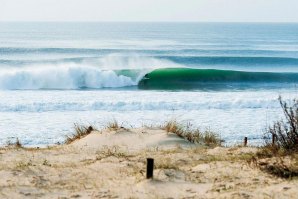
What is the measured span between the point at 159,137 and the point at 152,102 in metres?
8.89

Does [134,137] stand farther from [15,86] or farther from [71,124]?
[15,86]

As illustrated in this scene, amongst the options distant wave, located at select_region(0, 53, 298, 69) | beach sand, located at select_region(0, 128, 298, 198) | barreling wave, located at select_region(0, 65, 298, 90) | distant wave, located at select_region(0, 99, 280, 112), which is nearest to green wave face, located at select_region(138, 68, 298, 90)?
barreling wave, located at select_region(0, 65, 298, 90)

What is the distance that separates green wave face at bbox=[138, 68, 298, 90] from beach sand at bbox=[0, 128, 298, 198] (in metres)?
17.5

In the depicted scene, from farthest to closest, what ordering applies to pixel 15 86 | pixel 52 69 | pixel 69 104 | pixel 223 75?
pixel 223 75
pixel 52 69
pixel 15 86
pixel 69 104

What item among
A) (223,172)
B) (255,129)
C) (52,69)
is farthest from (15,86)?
(223,172)

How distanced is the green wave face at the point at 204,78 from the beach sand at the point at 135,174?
690 inches

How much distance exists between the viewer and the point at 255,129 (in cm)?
1376

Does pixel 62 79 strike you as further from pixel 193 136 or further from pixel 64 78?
pixel 193 136

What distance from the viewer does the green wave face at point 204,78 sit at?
1056 inches

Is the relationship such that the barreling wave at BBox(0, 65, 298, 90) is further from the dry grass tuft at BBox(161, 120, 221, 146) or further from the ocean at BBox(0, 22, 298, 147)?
the dry grass tuft at BBox(161, 120, 221, 146)

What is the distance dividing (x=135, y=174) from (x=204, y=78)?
23.4 metres

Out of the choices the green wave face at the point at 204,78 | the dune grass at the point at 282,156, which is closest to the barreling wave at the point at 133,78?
the green wave face at the point at 204,78

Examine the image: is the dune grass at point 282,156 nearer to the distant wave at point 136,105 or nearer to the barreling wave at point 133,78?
the distant wave at point 136,105

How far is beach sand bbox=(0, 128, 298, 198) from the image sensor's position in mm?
5781
